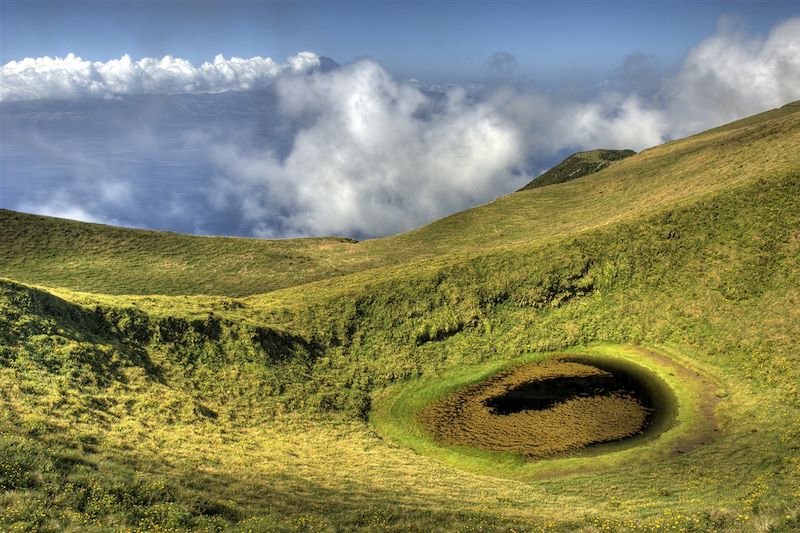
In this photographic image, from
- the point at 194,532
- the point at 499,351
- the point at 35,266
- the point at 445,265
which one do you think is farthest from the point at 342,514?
the point at 35,266

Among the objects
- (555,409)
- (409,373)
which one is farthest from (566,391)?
(409,373)

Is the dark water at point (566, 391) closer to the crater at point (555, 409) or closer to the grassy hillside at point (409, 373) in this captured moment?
the crater at point (555, 409)

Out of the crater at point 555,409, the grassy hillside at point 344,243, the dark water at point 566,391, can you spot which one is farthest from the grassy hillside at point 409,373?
the dark water at point 566,391

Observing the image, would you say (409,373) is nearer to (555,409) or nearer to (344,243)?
(555,409)

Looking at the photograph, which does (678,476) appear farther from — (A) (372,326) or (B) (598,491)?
(A) (372,326)

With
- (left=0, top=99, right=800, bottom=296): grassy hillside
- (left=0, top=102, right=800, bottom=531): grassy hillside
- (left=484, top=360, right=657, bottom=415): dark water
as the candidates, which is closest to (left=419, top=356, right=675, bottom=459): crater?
(left=484, top=360, right=657, bottom=415): dark water

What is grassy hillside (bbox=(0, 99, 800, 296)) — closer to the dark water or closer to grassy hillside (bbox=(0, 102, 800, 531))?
grassy hillside (bbox=(0, 102, 800, 531))
